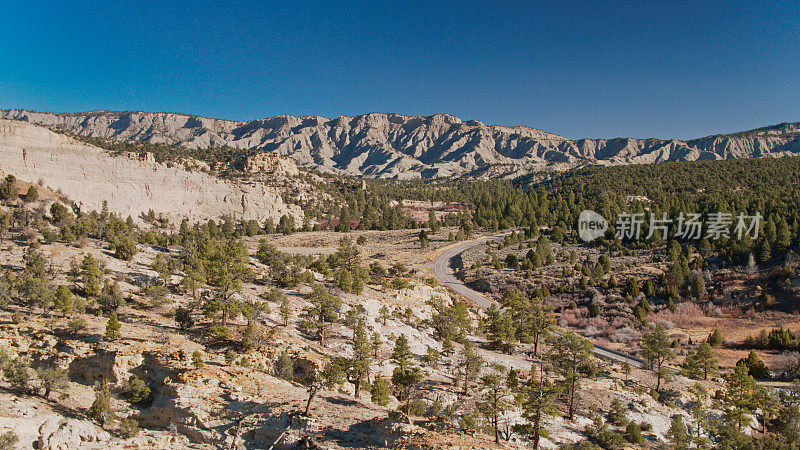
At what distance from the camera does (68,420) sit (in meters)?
16.2

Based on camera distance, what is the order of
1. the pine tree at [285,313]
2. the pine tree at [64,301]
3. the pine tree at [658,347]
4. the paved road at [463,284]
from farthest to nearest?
the paved road at [463,284]
the pine tree at [658,347]
the pine tree at [285,313]
the pine tree at [64,301]

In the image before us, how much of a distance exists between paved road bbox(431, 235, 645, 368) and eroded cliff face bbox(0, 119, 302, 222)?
57592 mm

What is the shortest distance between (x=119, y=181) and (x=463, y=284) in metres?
77.5

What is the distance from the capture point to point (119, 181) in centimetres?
8525

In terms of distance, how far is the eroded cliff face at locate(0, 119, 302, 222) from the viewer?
72938mm

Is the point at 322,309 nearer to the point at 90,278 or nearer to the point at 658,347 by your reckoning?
the point at 90,278

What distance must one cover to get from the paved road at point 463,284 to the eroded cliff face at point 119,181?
57592 mm

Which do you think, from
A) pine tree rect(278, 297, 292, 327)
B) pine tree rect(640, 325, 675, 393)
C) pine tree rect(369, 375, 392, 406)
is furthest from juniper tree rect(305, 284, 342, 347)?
pine tree rect(640, 325, 675, 393)

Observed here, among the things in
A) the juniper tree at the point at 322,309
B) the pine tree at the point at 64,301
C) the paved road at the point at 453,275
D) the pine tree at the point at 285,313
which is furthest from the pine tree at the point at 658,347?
the pine tree at the point at 64,301

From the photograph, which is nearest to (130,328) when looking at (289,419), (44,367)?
(44,367)

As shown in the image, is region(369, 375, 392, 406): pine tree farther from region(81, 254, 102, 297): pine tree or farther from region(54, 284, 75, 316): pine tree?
region(81, 254, 102, 297): pine tree

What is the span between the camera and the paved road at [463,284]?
43.0m

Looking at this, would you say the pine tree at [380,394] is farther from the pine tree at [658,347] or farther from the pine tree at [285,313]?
the pine tree at [658,347]

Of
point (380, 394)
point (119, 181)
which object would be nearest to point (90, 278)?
point (380, 394)
